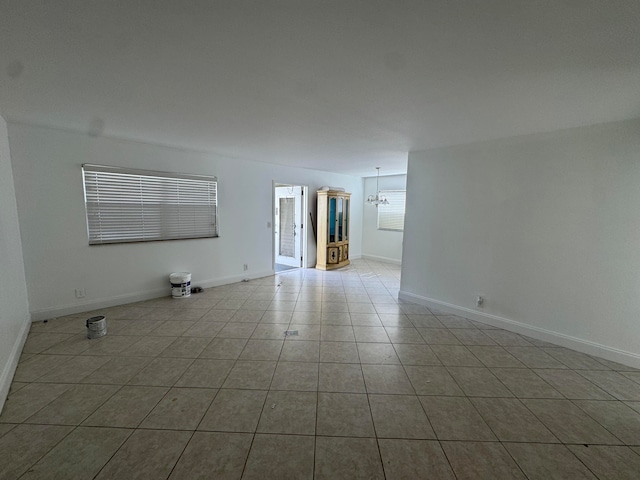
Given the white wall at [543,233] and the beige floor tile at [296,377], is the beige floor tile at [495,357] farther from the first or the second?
the beige floor tile at [296,377]

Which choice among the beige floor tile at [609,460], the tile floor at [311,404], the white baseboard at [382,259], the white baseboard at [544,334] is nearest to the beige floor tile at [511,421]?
the tile floor at [311,404]

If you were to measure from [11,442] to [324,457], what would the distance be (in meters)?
1.92

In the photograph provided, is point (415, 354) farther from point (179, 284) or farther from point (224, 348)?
point (179, 284)

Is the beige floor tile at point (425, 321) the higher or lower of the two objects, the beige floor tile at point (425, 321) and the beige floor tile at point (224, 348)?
the higher

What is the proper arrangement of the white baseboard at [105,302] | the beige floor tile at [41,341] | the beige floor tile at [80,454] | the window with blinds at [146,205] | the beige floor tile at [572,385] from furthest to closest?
1. the window with blinds at [146,205]
2. the white baseboard at [105,302]
3. the beige floor tile at [41,341]
4. the beige floor tile at [572,385]
5. the beige floor tile at [80,454]

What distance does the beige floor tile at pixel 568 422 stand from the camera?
1.74 metres

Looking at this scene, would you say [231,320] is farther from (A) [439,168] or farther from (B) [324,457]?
(A) [439,168]

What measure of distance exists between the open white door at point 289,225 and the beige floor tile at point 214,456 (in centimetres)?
510

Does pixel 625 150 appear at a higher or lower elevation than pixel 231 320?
higher

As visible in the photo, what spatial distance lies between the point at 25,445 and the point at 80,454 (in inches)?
14.9

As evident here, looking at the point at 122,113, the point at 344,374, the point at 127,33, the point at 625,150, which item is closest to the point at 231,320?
the point at 344,374

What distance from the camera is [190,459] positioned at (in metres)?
1.55

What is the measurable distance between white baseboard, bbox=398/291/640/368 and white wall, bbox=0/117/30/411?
457 cm

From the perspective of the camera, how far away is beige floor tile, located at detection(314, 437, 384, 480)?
4.82ft
